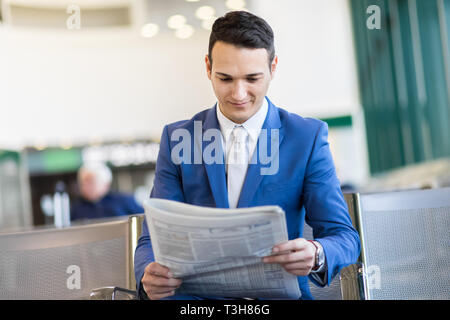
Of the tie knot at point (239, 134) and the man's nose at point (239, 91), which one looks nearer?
the man's nose at point (239, 91)

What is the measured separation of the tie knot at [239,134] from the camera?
1.38m

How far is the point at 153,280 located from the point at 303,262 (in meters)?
0.33

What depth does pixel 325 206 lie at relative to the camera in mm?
1330

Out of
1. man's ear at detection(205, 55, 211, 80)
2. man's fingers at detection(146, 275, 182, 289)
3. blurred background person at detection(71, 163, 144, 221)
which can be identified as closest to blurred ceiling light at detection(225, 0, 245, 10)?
man's ear at detection(205, 55, 211, 80)

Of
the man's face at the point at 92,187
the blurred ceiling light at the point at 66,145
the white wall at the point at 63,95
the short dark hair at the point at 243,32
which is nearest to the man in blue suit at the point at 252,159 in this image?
the short dark hair at the point at 243,32

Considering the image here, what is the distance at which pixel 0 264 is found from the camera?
1.75 metres

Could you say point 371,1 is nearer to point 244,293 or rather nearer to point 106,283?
point 244,293

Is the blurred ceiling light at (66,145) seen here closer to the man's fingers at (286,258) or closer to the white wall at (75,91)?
the white wall at (75,91)

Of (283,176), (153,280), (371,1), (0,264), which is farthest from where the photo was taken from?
(0,264)

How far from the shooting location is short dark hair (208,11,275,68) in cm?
125

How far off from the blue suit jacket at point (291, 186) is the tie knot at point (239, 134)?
54 mm

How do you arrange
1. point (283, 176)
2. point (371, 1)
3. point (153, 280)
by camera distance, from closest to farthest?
point (153, 280) < point (283, 176) < point (371, 1)
